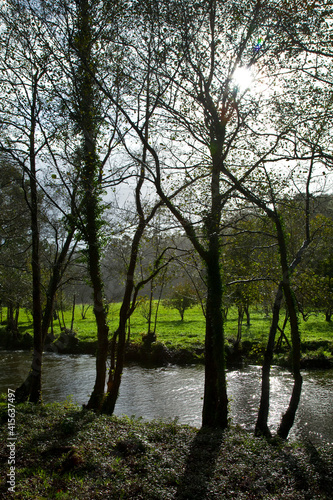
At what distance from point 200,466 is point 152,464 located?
0.88 meters

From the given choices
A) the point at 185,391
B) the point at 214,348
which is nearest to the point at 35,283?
the point at 214,348

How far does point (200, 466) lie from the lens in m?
6.46

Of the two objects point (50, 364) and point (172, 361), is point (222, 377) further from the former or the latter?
point (50, 364)

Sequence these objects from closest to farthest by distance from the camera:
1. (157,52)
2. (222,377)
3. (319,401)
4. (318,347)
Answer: (157,52), (222,377), (319,401), (318,347)

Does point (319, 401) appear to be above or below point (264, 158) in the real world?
below

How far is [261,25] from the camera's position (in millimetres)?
8961

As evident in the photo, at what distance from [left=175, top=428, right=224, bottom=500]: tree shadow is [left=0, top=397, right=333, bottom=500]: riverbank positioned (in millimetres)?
16

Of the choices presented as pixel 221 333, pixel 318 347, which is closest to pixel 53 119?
pixel 221 333

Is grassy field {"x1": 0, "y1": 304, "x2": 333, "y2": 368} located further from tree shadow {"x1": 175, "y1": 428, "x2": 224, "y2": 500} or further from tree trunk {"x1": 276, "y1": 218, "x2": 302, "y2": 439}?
tree shadow {"x1": 175, "y1": 428, "x2": 224, "y2": 500}

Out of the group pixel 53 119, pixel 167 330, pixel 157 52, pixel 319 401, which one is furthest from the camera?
pixel 167 330

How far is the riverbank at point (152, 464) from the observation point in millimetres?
5453

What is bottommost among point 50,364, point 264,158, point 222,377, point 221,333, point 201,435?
point 50,364

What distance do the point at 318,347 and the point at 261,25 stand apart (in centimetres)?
1940

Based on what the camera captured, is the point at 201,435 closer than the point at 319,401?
Yes
